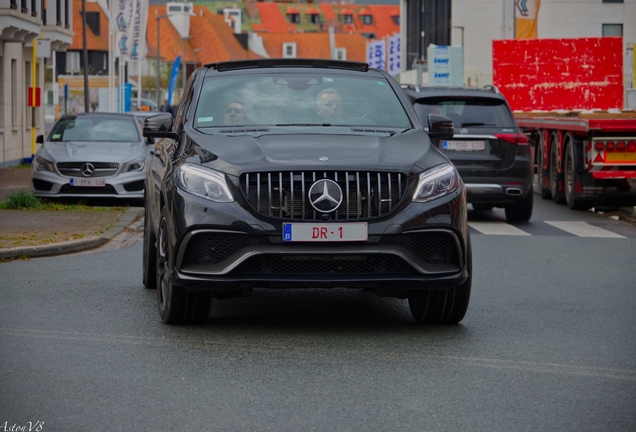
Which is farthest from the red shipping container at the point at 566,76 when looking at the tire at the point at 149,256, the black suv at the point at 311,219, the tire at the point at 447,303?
the black suv at the point at 311,219

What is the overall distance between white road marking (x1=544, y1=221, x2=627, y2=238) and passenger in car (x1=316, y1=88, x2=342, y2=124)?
751 centimetres

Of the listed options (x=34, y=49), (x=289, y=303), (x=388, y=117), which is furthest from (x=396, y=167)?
(x=34, y=49)

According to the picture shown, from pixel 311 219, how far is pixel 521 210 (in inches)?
407

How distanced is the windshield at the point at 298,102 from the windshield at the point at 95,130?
1221cm

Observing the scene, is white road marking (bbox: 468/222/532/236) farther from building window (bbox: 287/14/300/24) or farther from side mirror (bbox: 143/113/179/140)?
building window (bbox: 287/14/300/24)

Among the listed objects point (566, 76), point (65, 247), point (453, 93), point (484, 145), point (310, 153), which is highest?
point (566, 76)

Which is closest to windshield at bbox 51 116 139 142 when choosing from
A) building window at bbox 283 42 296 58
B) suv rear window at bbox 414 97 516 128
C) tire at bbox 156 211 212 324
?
suv rear window at bbox 414 97 516 128

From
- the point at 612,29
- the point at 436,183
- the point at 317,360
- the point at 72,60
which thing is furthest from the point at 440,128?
the point at 72,60

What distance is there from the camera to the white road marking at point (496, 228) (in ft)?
50.3

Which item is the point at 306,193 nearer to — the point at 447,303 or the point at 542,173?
the point at 447,303

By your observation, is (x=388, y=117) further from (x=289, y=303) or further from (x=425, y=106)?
(x=425, y=106)

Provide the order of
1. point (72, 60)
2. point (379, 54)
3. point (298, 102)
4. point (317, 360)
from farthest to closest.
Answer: point (72, 60) < point (379, 54) < point (298, 102) < point (317, 360)

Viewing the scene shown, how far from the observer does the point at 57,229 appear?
14242 mm

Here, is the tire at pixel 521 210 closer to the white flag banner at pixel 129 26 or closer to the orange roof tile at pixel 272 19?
the white flag banner at pixel 129 26
